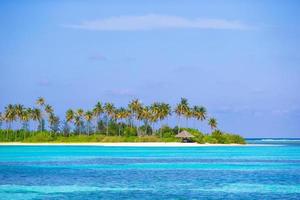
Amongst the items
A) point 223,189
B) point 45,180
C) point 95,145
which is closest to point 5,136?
point 95,145

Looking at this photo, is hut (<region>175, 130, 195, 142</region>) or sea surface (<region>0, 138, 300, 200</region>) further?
hut (<region>175, 130, 195, 142</region>)

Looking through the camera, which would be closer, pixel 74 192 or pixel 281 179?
pixel 74 192

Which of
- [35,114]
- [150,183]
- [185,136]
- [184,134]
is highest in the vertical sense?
[35,114]

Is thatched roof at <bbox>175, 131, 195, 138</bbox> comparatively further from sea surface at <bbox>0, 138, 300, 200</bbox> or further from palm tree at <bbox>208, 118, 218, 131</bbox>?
sea surface at <bbox>0, 138, 300, 200</bbox>

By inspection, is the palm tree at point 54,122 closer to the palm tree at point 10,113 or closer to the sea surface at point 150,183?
the palm tree at point 10,113

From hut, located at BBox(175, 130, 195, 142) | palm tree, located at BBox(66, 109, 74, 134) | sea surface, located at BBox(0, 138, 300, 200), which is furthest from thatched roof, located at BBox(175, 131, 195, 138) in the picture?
sea surface, located at BBox(0, 138, 300, 200)

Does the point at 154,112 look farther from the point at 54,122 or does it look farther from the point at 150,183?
the point at 150,183

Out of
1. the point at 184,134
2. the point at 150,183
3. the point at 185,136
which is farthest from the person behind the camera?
the point at 184,134

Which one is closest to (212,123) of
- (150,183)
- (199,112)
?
(199,112)

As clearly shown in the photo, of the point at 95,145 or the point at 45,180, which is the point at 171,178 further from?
the point at 95,145

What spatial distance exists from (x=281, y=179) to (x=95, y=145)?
93285 millimetres

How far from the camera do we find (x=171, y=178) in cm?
4759

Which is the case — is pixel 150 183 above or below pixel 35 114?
below

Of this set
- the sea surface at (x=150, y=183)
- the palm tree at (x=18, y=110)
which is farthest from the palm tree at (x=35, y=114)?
the sea surface at (x=150, y=183)
